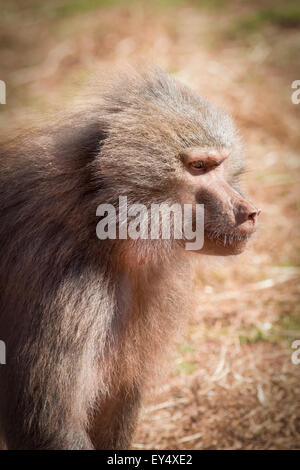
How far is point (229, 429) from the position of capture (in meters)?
3.87

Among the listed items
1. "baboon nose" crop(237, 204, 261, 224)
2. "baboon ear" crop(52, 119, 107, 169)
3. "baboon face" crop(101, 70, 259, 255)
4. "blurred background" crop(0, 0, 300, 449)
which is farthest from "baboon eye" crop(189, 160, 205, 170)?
"blurred background" crop(0, 0, 300, 449)

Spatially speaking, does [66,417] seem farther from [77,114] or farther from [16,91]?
[16,91]

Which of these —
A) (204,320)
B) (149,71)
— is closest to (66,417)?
(149,71)

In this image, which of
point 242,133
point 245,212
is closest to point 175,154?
point 245,212

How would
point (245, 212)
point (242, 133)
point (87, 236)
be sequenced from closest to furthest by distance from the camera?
1. point (87, 236)
2. point (245, 212)
3. point (242, 133)

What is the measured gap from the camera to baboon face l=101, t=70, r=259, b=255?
2.83m

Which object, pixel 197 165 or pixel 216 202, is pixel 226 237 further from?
pixel 197 165

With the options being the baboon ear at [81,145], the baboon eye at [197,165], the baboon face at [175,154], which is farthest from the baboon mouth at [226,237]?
the baboon ear at [81,145]

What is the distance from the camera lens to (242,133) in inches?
233

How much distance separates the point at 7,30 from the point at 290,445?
7.12 meters

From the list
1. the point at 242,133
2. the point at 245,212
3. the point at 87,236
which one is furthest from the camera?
the point at 242,133

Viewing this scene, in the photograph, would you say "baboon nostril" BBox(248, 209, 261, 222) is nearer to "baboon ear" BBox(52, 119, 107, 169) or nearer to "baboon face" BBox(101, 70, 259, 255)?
"baboon face" BBox(101, 70, 259, 255)

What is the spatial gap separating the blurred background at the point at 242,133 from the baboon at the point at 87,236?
1.30 ft

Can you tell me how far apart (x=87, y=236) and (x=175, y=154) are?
548mm
